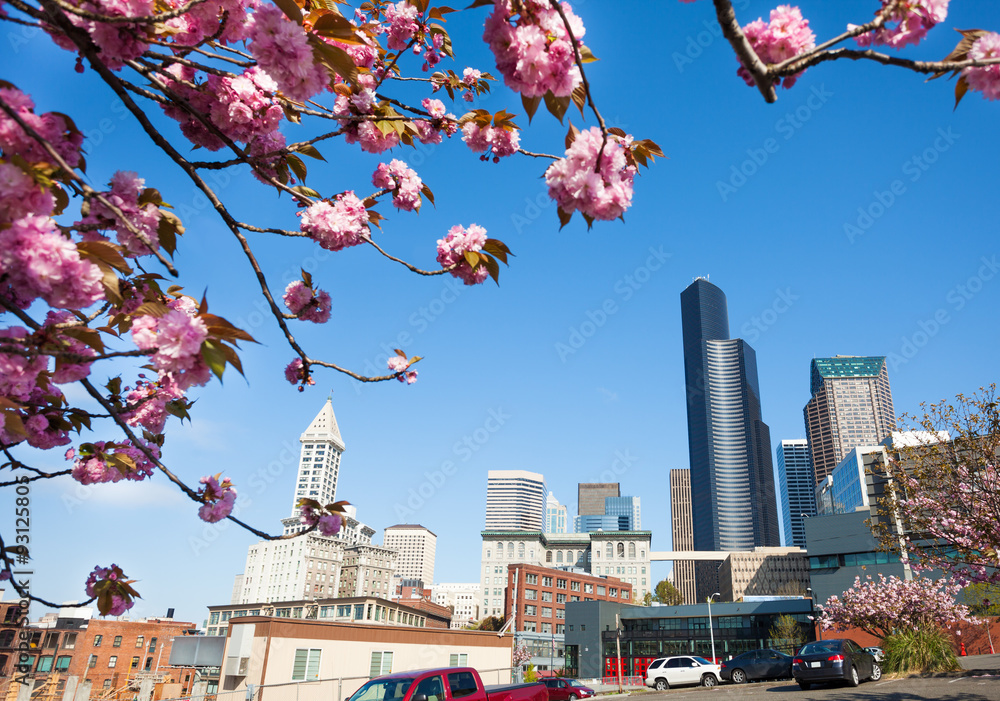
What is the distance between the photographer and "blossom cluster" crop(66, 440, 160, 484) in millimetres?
3576

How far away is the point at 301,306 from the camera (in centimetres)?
367

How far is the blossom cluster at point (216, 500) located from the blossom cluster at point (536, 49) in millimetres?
3020

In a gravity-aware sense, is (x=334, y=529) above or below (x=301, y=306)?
below

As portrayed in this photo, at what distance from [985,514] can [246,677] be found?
2212 cm

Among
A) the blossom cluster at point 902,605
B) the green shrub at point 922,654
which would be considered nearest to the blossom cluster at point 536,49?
the green shrub at point 922,654

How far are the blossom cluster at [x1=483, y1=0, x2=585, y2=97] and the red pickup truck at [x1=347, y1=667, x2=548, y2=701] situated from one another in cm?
928

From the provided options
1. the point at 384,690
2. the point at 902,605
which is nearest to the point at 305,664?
the point at 384,690

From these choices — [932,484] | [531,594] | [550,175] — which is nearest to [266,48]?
[550,175]

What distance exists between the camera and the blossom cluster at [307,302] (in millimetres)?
3639

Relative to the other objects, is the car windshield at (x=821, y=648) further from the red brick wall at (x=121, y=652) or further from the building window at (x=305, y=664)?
the red brick wall at (x=121, y=652)

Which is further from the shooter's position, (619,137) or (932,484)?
(932,484)

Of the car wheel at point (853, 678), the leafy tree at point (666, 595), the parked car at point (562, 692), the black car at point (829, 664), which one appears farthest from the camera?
the leafy tree at point (666, 595)

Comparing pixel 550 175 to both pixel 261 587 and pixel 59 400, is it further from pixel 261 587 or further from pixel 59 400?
pixel 261 587

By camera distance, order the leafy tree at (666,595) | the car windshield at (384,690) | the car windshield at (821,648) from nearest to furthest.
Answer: the car windshield at (384,690)
the car windshield at (821,648)
the leafy tree at (666,595)
